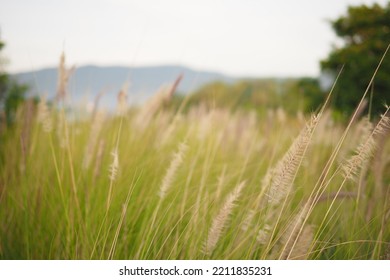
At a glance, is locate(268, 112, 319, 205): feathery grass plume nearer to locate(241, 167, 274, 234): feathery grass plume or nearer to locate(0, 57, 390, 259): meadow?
locate(0, 57, 390, 259): meadow

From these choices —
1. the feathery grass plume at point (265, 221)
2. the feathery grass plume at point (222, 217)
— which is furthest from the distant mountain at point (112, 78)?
the feathery grass plume at point (222, 217)

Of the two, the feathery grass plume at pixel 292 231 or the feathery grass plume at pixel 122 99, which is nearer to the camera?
the feathery grass plume at pixel 292 231

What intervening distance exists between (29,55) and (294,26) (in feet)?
3.94

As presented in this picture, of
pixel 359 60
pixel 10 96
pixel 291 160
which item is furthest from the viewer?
pixel 359 60

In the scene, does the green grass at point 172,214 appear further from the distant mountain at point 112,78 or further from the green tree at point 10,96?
the green tree at point 10,96

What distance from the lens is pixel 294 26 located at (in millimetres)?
1736

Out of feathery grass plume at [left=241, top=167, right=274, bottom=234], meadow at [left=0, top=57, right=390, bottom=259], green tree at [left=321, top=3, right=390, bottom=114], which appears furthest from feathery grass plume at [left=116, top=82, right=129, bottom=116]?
green tree at [left=321, top=3, right=390, bottom=114]

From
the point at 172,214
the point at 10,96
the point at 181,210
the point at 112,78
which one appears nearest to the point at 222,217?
the point at 181,210

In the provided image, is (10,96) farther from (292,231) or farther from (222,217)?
(292,231)

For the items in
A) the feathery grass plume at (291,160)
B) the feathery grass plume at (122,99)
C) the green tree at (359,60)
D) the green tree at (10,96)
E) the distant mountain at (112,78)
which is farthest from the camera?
the green tree at (359,60)

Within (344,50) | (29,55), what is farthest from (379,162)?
(344,50)

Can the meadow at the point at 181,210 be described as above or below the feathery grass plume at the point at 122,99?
below

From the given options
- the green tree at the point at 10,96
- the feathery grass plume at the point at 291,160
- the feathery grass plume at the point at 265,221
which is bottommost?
the green tree at the point at 10,96

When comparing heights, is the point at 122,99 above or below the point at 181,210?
above
